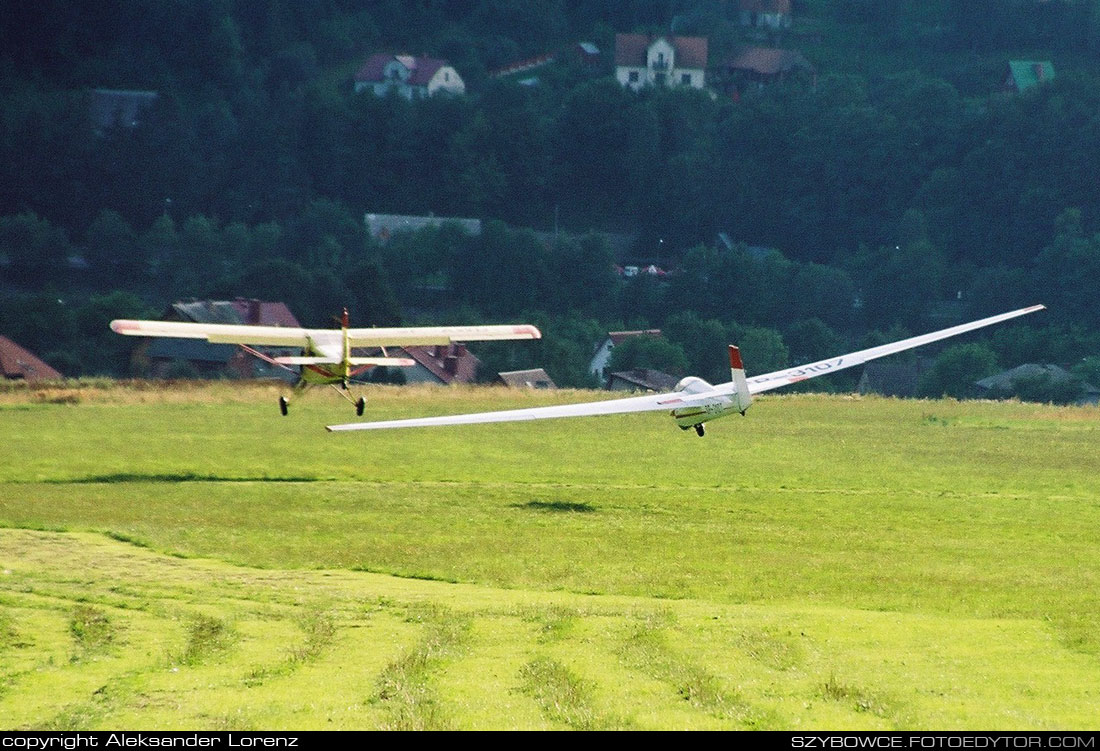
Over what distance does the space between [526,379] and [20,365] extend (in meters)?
34.2

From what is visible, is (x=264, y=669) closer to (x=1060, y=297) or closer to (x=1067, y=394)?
(x=1067, y=394)

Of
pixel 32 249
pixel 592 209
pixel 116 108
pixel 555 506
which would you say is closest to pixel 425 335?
pixel 555 506

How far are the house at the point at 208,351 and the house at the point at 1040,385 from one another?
4983 centimetres

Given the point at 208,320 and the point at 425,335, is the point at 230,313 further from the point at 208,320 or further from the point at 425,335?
the point at 425,335

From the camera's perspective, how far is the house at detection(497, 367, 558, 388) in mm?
107812

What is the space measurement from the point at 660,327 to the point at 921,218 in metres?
34.1

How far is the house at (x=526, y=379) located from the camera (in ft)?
354

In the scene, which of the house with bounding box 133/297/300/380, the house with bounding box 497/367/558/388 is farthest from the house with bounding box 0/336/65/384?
the house with bounding box 497/367/558/388

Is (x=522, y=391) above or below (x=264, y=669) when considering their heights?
below

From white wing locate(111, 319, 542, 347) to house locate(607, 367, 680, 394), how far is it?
203 feet

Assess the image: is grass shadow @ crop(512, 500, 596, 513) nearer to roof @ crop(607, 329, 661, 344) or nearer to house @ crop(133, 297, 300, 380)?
house @ crop(133, 297, 300, 380)

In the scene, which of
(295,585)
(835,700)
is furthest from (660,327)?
(835,700)

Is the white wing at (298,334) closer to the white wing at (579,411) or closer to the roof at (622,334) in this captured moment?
the white wing at (579,411)

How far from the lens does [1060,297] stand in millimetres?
151500
